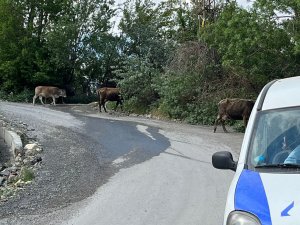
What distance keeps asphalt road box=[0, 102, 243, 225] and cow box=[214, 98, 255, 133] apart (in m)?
1.75

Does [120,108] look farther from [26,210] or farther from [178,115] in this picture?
[26,210]

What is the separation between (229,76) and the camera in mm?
22062

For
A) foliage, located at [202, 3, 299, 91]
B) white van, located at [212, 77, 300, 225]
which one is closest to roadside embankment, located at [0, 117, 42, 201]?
white van, located at [212, 77, 300, 225]

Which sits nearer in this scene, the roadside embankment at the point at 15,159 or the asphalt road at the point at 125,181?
the asphalt road at the point at 125,181

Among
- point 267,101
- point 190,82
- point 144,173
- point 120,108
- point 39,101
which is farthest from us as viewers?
point 39,101

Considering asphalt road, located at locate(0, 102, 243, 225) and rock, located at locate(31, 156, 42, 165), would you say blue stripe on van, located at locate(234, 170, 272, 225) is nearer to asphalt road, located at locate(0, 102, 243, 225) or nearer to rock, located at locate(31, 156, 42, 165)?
asphalt road, located at locate(0, 102, 243, 225)

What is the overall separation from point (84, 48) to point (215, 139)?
24657 millimetres

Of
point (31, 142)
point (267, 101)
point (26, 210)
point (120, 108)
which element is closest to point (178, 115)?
point (120, 108)

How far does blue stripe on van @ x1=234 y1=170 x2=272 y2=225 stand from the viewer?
3639 millimetres

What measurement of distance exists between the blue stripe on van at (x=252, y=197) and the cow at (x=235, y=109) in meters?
15.5

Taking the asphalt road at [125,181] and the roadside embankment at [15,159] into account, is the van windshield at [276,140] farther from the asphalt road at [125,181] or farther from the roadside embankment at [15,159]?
the roadside embankment at [15,159]

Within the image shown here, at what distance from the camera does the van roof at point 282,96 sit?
200 inches

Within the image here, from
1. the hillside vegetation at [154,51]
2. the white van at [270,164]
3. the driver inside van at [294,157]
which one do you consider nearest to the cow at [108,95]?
the hillside vegetation at [154,51]

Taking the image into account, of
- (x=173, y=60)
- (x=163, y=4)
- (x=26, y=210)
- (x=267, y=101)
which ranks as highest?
(x=163, y=4)
